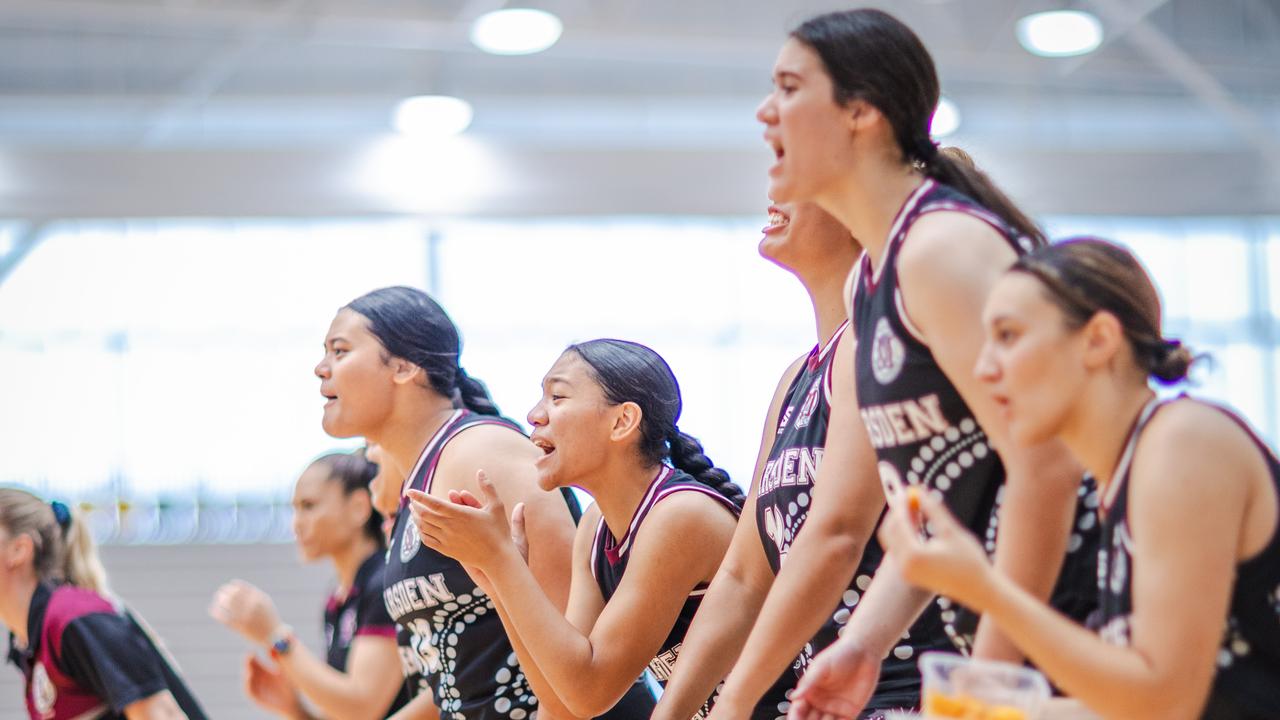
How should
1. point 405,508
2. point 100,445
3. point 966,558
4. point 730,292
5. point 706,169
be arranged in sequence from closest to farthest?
point 966,558 < point 405,508 < point 706,169 < point 100,445 < point 730,292

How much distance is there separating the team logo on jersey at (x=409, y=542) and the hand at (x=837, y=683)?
1343 mm

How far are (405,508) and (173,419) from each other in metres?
7.63

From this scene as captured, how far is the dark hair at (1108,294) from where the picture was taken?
145 cm

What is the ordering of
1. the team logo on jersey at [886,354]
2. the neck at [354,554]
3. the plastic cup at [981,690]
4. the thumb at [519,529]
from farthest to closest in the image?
the neck at [354,554], the thumb at [519,529], the team logo on jersey at [886,354], the plastic cup at [981,690]

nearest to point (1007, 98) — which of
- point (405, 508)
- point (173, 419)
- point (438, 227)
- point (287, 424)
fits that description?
point (438, 227)

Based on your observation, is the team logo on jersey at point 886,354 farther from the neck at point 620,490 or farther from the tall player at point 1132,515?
the neck at point 620,490

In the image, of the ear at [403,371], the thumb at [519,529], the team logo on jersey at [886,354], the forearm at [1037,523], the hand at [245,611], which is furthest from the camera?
the hand at [245,611]

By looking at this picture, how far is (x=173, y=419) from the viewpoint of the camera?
1014cm

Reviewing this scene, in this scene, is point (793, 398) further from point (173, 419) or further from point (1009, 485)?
point (173, 419)

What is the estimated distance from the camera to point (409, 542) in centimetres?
297

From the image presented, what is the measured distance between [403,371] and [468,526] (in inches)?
39.4

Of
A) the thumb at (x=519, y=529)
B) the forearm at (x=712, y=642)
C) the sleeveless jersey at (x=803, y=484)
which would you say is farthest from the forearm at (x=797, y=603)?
the thumb at (x=519, y=529)

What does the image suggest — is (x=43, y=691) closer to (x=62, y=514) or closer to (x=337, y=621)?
(x=62, y=514)

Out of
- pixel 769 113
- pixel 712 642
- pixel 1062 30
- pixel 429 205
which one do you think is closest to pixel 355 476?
pixel 712 642
